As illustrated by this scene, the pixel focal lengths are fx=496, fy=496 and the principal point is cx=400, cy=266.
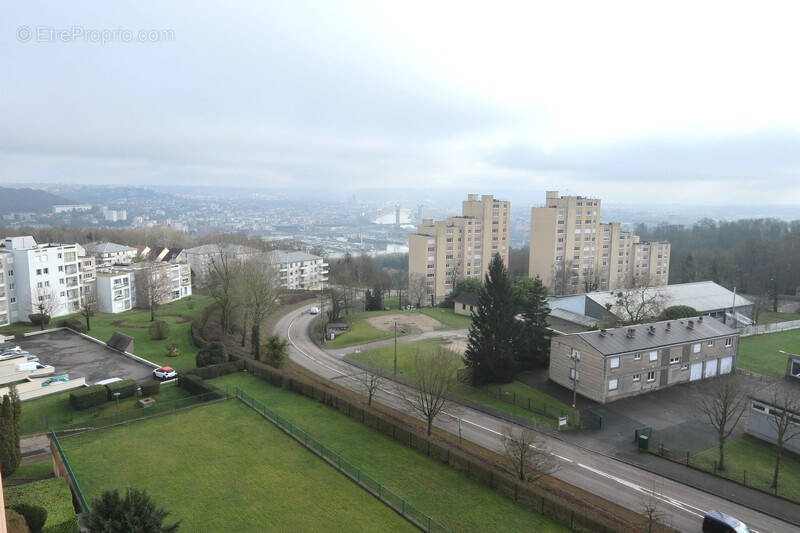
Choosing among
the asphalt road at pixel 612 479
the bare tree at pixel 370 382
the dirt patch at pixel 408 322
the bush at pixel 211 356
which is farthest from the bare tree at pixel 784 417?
the bush at pixel 211 356

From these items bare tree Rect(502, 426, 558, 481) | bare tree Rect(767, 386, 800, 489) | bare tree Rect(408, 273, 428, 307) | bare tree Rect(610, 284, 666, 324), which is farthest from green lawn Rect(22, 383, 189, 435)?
bare tree Rect(408, 273, 428, 307)

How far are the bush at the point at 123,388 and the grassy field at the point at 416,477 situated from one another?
30.9 ft

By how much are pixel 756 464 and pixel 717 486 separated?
13.7 ft

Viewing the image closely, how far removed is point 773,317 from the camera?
6912 centimetres

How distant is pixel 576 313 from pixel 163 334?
4403cm

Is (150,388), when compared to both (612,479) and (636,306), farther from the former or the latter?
(636,306)

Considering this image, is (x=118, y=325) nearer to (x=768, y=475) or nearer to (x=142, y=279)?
(x=142, y=279)

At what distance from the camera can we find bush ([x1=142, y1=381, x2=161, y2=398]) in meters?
34.5

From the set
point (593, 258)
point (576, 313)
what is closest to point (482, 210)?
point (593, 258)

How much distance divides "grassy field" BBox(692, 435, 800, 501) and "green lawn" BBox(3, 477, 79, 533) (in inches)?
1159

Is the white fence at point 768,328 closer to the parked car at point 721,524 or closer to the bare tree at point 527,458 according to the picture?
the parked car at point 721,524

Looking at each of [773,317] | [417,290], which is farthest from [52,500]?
[773,317]

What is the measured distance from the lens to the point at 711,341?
4031 centimetres

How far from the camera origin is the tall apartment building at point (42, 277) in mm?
57750
